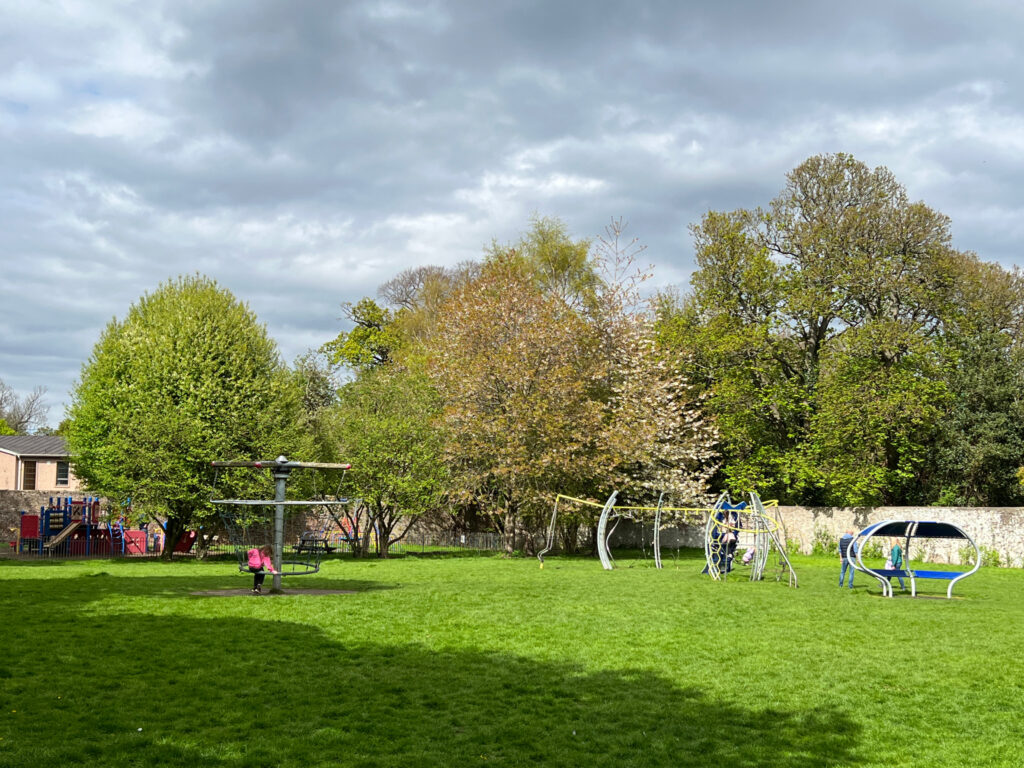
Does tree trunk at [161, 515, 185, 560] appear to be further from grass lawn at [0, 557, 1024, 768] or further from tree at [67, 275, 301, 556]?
grass lawn at [0, 557, 1024, 768]

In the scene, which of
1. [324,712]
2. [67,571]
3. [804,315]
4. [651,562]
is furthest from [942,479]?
[324,712]

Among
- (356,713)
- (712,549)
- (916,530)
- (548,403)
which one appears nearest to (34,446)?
(548,403)

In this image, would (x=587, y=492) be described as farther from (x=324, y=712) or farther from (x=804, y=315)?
(x=324, y=712)

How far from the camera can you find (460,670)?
975cm

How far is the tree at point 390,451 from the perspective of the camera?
3322 centimetres

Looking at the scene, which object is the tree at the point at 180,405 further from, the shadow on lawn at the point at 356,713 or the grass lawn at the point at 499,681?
the shadow on lawn at the point at 356,713

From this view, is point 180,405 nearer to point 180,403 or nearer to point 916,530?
point 180,403

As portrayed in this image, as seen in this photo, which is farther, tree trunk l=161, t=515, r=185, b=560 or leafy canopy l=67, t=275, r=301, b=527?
tree trunk l=161, t=515, r=185, b=560

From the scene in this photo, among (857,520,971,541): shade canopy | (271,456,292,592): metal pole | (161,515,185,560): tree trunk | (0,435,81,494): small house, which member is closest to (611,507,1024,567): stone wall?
(857,520,971,541): shade canopy

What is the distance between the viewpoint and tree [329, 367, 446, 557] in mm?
33219

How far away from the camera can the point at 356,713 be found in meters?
7.77

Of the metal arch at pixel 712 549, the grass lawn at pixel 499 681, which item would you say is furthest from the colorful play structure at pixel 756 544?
the grass lawn at pixel 499 681

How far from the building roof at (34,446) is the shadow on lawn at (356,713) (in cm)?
4664

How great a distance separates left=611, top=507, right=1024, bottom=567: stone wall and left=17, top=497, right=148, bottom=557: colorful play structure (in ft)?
72.5
